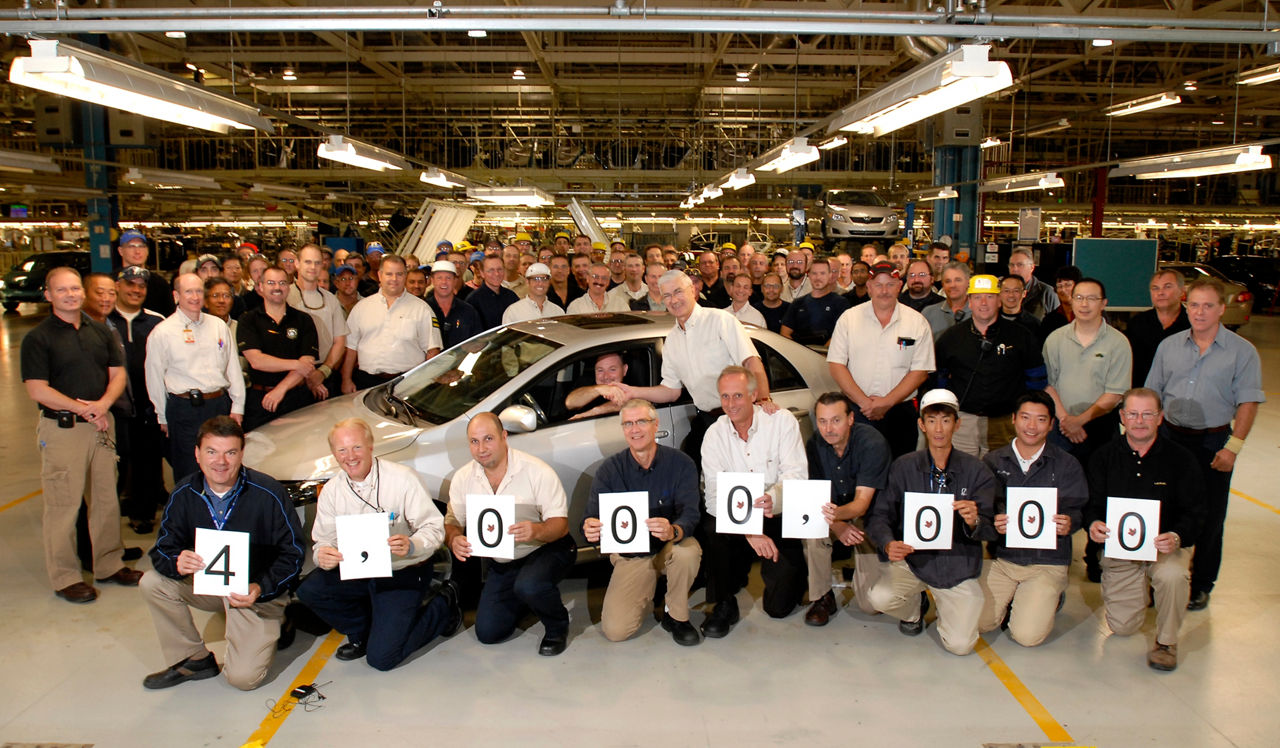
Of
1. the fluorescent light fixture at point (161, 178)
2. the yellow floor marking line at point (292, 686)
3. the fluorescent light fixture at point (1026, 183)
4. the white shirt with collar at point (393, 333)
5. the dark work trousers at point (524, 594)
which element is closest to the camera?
the yellow floor marking line at point (292, 686)

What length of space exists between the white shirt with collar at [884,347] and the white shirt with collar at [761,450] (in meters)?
1.01

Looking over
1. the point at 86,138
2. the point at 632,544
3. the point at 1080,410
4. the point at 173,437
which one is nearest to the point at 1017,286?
the point at 1080,410

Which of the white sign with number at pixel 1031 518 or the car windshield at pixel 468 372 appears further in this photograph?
the car windshield at pixel 468 372

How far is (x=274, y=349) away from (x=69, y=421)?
4.04 feet

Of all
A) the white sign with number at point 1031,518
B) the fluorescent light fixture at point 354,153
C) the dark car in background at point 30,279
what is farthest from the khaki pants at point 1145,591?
the dark car in background at point 30,279

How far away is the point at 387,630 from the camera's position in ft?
12.3

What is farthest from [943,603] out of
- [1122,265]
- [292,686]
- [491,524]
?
[1122,265]

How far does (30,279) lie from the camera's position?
19453 millimetres

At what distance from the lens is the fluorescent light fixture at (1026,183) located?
13027mm

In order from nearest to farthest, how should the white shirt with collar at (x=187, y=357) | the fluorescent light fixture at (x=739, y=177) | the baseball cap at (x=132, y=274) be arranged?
the white shirt with collar at (x=187, y=357) → the baseball cap at (x=132, y=274) → the fluorescent light fixture at (x=739, y=177)

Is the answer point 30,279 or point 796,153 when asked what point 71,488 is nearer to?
point 796,153

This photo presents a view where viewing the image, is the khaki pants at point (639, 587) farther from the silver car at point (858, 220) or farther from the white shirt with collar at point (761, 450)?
the silver car at point (858, 220)

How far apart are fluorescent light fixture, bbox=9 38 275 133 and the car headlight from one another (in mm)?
2480

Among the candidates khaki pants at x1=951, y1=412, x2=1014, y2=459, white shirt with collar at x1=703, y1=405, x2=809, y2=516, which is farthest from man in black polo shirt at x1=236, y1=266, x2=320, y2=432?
khaki pants at x1=951, y1=412, x2=1014, y2=459
